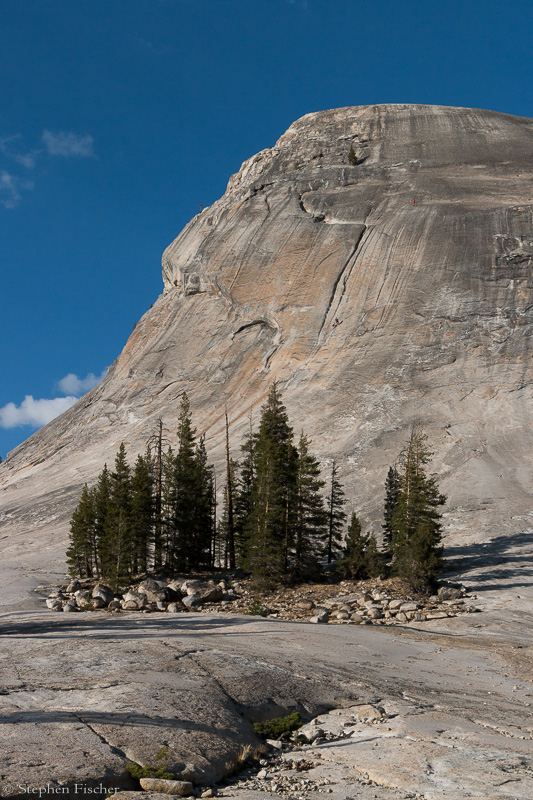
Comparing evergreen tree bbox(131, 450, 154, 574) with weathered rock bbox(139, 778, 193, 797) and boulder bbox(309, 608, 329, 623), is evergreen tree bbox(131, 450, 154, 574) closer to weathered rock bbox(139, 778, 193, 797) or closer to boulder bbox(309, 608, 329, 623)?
boulder bbox(309, 608, 329, 623)

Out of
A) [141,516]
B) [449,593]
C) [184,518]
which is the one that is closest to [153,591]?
[141,516]

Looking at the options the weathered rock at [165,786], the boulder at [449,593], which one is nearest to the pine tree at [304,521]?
the boulder at [449,593]

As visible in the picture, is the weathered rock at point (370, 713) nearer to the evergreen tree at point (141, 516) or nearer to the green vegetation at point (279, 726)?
the green vegetation at point (279, 726)

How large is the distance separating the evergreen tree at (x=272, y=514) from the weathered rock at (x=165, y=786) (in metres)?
22.0

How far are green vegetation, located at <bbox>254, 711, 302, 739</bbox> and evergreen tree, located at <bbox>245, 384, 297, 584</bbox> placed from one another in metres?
18.9

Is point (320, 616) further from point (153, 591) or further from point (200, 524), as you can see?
point (200, 524)

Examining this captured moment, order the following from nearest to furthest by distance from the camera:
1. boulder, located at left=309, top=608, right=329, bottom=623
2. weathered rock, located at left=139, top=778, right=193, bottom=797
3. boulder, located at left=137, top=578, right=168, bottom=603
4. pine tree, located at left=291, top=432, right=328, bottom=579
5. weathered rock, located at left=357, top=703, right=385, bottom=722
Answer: weathered rock, located at left=139, top=778, right=193, bottom=797, weathered rock, located at left=357, top=703, right=385, bottom=722, boulder, located at left=309, top=608, right=329, bottom=623, boulder, located at left=137, top=578, right=168, bottom=603, pine tree, located at left=291, top=432, right=328, bottom=579

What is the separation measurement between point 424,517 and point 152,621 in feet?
50.8

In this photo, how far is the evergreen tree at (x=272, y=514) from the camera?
1149 inches

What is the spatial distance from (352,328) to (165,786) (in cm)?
6429

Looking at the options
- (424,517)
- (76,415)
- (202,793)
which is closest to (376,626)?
(424,517)

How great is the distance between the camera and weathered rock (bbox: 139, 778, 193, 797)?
687 centimetres

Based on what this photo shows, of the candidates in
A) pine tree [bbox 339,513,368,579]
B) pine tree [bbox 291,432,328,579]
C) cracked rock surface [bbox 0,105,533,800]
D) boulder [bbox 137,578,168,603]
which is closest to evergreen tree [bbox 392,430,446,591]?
pine tree [bbox 339,513,368,579]

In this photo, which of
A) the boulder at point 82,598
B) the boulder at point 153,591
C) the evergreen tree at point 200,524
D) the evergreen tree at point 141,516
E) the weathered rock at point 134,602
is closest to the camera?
the weathered rock at point 134,602
